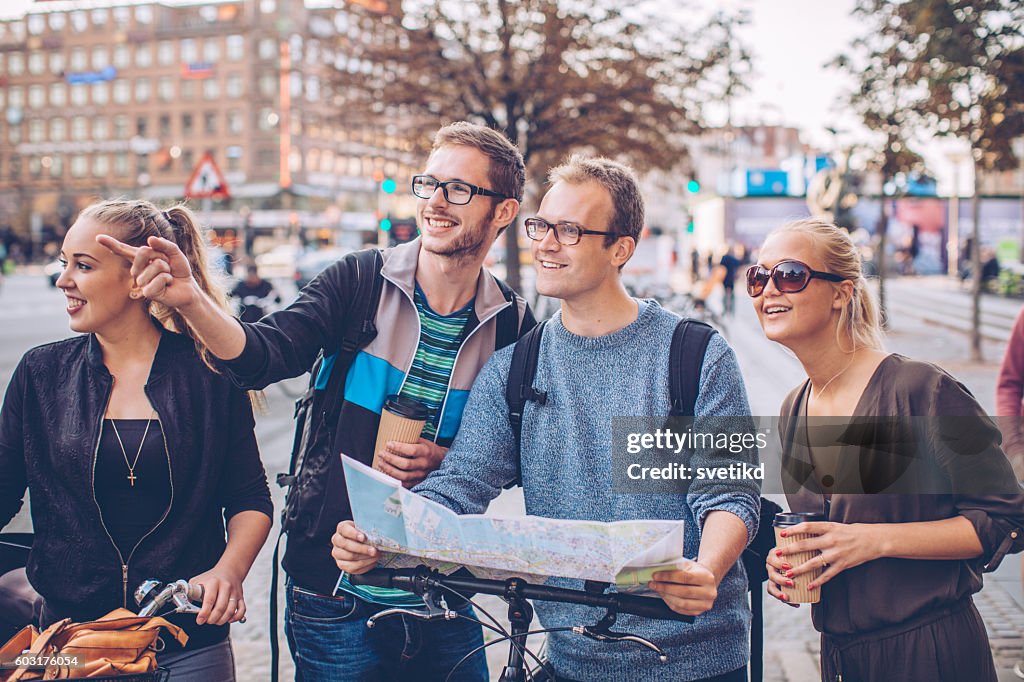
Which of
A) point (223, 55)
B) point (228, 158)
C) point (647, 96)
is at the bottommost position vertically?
point (647, 96)

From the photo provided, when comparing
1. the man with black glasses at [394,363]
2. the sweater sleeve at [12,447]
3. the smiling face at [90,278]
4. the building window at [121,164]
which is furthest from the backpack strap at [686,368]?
the building window at [121,164]

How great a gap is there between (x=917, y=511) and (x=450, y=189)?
1.39 metres

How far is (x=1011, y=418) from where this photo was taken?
3643 millimetres

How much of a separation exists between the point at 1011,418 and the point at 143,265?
3.08 meters

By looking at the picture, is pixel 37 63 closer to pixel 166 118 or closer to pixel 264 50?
pixel 166 118

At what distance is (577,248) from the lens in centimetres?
235

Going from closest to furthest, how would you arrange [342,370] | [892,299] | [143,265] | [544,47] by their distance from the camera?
[143,265]
[342,370]
[544,47]
[892,299]

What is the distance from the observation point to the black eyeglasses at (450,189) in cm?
260

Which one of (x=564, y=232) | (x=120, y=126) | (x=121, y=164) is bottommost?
(x=564, y=232)

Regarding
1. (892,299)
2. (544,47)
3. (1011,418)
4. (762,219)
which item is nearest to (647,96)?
(544,47)

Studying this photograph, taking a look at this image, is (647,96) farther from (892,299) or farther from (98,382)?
(892,299)

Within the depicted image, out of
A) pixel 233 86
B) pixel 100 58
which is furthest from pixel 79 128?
pixel 233 86

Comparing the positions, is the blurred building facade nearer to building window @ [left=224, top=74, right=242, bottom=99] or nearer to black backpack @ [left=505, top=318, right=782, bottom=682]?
building window @ [left=224, top=74, right=242, bottom=99]

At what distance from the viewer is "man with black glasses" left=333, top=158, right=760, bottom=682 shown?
2150mm
